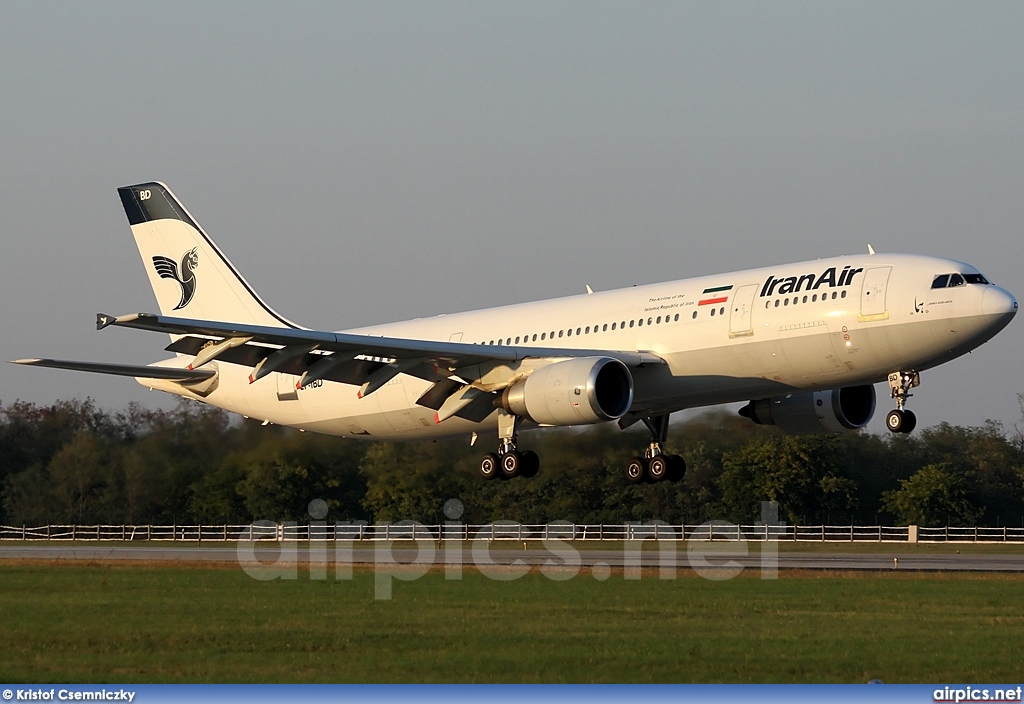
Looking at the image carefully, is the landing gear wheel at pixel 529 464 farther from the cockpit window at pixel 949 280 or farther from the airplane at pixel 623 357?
the cockpit window at pixel 949 280

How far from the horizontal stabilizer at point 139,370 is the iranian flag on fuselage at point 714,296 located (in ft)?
52.8

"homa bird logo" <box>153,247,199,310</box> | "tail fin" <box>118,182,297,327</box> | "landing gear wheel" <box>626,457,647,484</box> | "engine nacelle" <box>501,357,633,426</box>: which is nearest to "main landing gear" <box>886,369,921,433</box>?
"engine nacelle" <box>501,357,633,426</box>

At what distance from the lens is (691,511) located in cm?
6669

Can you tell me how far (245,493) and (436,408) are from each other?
11932mm

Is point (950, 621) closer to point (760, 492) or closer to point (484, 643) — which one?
point (484, 643)

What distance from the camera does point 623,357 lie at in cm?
3584

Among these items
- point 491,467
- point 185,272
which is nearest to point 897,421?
point 491,467

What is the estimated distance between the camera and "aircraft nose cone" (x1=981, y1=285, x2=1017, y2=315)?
32.2m

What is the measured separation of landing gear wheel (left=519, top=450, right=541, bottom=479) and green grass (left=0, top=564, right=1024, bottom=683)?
150 inches

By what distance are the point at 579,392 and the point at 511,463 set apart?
438cm

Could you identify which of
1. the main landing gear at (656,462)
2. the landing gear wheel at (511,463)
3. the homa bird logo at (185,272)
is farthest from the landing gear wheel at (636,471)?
the homa bird logo at (185,272)

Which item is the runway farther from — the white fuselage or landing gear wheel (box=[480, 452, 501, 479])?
the white fuselage

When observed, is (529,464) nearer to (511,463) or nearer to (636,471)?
(511,463)

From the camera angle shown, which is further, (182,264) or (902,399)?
(182,264)
